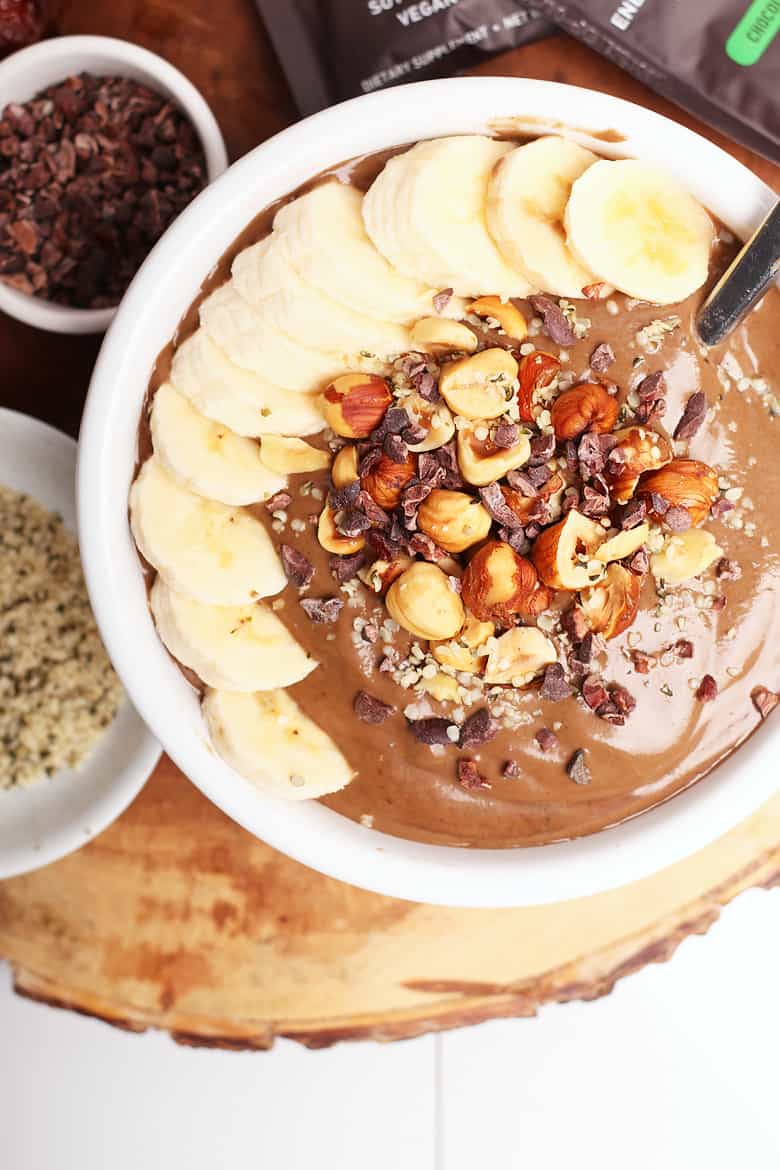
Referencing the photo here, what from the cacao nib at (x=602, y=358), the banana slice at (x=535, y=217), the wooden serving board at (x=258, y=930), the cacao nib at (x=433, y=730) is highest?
the banana slice at (x=535, y=217)

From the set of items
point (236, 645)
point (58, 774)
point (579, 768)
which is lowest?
point (58, 774)

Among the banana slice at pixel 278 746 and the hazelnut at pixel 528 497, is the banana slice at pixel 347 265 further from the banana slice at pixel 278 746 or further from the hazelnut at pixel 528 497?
the banana slice at pixel 278 746

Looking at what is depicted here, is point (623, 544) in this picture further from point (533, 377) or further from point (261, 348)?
point (261, 348)

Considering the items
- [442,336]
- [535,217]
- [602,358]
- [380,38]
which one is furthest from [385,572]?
[380,38]

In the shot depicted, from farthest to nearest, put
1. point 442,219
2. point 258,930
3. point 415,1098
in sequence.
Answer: point 415,1098
point 258,930
point 442,219

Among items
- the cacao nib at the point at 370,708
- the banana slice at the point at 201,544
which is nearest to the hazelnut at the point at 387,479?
the banana slice at the point at 201,544

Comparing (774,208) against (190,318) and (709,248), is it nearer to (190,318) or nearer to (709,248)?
(709,248)

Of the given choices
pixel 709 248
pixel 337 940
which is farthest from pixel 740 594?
pixel 337 940
